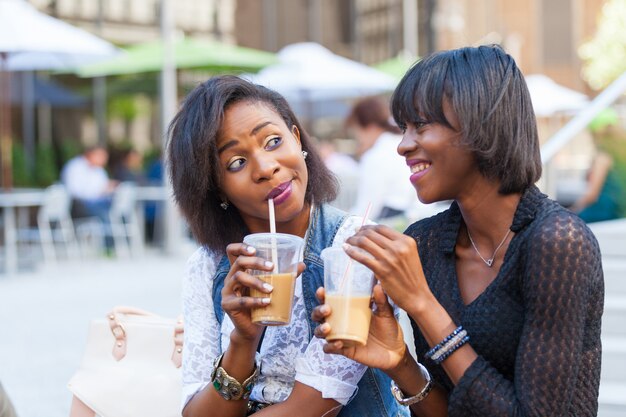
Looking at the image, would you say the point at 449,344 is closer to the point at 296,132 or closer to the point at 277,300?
the point at 277,300

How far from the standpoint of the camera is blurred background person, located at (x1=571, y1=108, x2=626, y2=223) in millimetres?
7148

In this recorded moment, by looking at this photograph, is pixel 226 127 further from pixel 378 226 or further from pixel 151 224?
pixel 151 224

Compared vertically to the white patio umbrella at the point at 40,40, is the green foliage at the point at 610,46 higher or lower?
higher

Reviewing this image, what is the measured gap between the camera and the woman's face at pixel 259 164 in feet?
7.15

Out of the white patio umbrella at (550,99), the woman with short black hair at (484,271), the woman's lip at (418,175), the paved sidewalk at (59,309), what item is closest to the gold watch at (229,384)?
the woman with short black hair at (484,271)

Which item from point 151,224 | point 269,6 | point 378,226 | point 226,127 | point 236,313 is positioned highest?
point 269,6

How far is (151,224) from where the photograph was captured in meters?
14.6

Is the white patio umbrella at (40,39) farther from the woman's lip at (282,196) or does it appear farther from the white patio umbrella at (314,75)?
the woman's lip at (282,196)

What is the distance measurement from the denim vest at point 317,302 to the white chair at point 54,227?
8895mm

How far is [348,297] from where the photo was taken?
179 cm

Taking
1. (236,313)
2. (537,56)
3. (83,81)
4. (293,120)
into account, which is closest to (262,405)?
(236,313)

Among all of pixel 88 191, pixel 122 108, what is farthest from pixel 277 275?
pixel 122 108

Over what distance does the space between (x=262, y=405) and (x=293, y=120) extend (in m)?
0.75

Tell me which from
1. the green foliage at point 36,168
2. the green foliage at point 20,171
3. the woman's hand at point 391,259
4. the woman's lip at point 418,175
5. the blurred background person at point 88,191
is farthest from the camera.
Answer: the green foliage at point 36,168
